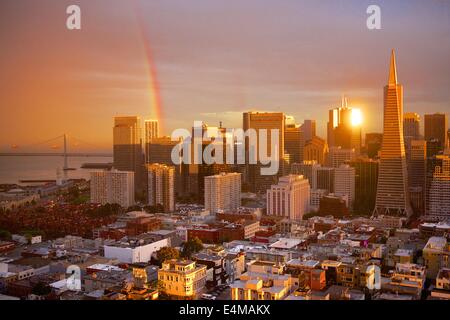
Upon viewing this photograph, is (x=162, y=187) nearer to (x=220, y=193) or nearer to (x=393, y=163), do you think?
(x=220, y=193)

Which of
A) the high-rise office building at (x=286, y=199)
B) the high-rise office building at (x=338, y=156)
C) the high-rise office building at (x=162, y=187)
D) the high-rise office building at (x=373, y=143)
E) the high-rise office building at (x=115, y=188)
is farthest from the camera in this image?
the high-rise office building at (x=373, y=143)

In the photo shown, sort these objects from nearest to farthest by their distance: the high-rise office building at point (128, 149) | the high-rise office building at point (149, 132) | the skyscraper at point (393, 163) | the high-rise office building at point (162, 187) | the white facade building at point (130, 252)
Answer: the white facade building at point (130, 252)
the skyscraper at point (393, 163)
the high-rise office building at point (162, 187)
the high-rise office building at point (128, 149)
the high-rise office building at point (149, 132)

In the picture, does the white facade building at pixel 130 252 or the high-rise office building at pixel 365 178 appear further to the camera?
the high-rise office building at pixel 365 178

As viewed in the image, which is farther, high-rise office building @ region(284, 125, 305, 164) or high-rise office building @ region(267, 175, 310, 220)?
high-rise office building @ region(284, 125, 305, 164)

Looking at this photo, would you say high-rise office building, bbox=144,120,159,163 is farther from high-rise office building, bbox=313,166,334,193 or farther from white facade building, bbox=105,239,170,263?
white facade building, bbox=105,239,170,263

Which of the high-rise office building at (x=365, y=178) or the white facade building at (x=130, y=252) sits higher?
the high-rise office building at (x=365, y=178)

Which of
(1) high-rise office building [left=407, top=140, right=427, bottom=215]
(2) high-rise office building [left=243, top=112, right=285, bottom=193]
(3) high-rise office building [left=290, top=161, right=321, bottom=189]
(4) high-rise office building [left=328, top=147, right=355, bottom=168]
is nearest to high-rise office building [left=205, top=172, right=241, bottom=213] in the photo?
(2) high-rise office building [left=243, top=112, right=285, bottom=193]

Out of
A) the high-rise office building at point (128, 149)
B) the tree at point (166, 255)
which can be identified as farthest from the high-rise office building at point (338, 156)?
the tree at point (166, 255)

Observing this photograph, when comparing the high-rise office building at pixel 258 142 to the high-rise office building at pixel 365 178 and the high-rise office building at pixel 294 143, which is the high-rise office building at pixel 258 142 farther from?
the high-rise office building at pixel 365 178

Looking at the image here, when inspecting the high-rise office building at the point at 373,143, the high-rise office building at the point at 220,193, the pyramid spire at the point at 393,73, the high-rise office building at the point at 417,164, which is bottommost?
the high-rise office building at the point at 220,193
